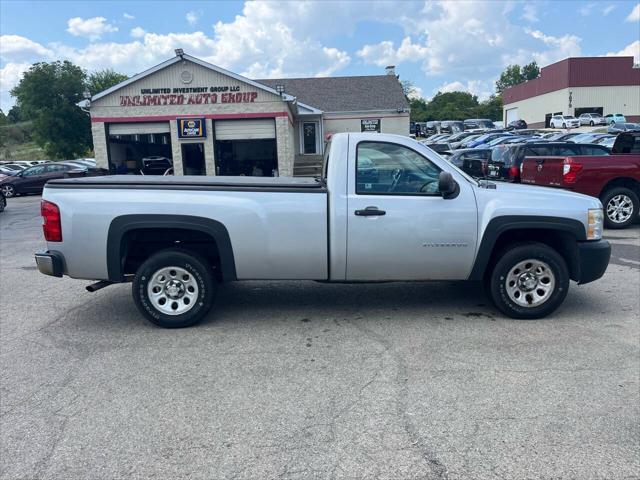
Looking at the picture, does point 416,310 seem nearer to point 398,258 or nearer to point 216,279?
point 398,258

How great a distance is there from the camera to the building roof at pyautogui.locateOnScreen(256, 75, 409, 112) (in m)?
38.0

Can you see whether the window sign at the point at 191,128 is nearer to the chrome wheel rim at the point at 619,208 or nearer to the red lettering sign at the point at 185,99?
the red lettering sign at the point at 185,99

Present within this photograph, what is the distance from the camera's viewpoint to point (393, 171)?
5.44m

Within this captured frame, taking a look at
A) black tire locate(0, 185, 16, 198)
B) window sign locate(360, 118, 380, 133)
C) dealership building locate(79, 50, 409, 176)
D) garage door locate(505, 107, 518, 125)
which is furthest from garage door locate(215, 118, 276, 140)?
garage door locate(505, 107, 518, 125)

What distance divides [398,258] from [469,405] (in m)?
1.86

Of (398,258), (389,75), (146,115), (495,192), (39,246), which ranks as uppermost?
(389,75)

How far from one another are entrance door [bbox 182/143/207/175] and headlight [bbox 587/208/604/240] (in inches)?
984

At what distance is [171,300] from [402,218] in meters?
2.42

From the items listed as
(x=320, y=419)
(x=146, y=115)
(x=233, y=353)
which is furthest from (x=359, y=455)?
(x=146, y=115)

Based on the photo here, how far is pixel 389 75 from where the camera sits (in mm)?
42094

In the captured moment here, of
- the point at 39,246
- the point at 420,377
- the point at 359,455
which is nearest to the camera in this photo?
the point at 359,455

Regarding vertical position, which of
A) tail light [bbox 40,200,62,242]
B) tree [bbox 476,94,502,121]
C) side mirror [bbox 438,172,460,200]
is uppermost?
tree [bbox 476,94,502,121]

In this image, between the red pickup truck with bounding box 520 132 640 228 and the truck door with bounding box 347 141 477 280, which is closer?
the truck door with bounding box 347 141 477 280

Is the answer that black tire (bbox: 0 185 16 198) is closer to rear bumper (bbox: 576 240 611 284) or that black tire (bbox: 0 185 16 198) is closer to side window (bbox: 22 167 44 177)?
side window (bbox: 22 167 44 177)
